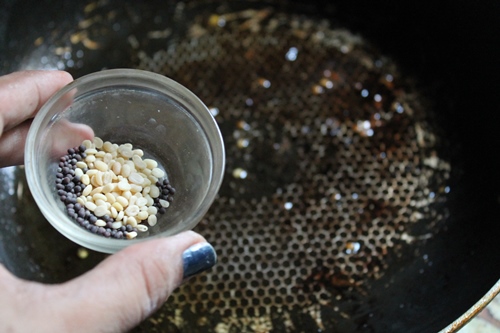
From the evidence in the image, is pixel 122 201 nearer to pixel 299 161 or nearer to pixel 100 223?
pixel 100 223

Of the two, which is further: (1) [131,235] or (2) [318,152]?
(2) [318,152]

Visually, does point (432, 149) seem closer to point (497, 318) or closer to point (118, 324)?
point (497, 318)

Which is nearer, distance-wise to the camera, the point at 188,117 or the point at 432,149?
the point at 188,117

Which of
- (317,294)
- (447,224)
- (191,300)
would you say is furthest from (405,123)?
(191,300)

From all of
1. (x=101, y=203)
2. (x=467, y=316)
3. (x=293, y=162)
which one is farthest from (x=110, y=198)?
(x=467, y=316)

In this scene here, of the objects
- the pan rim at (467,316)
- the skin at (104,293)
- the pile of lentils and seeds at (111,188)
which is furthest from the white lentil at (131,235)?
the pan rim at (467,316)

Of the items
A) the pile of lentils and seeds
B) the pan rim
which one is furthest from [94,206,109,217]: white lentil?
the pan rim

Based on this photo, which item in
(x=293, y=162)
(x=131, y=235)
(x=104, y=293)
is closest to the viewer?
(x=104, y=293)
